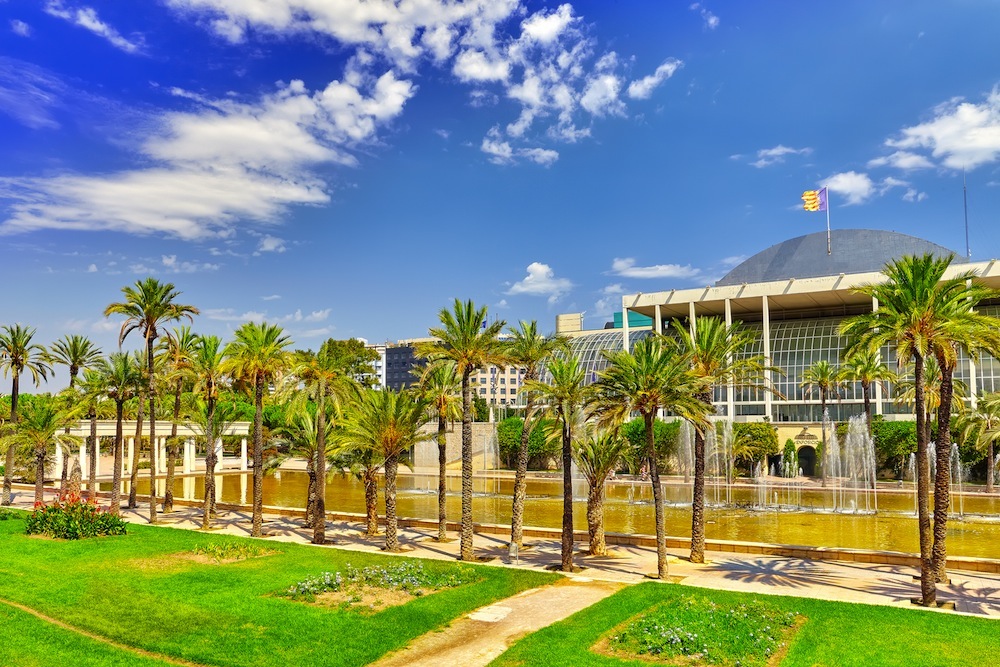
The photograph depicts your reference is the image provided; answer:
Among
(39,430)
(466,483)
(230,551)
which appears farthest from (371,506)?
(39,430)

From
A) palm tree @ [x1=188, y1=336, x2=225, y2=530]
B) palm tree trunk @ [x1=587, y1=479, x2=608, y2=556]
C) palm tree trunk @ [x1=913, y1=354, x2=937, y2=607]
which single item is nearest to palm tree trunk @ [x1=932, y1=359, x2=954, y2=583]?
palm tree trunk @ [x1=913, y1=354, x2=937, y2=607]

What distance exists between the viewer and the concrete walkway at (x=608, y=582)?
1661cm

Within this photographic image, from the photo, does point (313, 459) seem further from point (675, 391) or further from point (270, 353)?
point (675, 391)

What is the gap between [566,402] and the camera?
24625 mm

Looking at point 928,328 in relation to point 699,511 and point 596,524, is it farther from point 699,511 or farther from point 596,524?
point 596,524

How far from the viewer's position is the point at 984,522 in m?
36.7

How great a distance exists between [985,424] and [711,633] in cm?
4220

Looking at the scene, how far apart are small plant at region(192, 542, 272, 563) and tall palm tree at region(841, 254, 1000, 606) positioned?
20.3 m

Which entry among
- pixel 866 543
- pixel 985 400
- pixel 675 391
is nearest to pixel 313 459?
pixel 675 391

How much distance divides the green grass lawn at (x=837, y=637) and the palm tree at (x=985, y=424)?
3358cm

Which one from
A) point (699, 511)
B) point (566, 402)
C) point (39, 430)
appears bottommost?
point (699, 511)

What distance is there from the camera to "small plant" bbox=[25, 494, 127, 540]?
94.2ft

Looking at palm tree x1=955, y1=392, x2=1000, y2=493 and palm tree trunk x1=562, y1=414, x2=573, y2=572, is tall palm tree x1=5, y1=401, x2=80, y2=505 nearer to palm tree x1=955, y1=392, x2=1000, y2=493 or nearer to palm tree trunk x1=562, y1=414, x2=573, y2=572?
palm tree trunk x1=562, y1=414, x2=573, y2=572

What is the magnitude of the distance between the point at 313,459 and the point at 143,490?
87.7 ft
